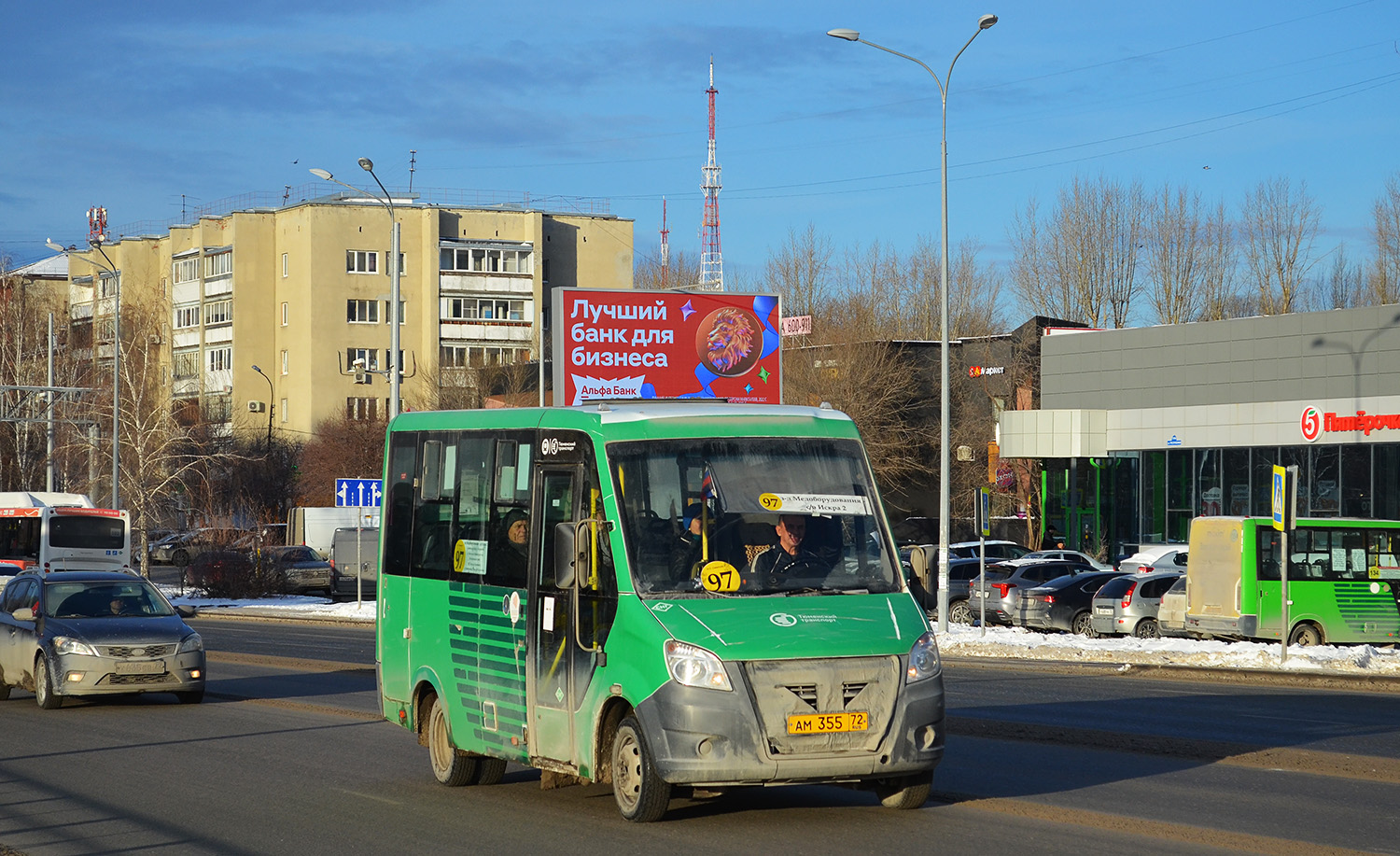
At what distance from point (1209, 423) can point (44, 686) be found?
38182 millimetres

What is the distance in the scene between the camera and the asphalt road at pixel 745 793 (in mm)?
8641

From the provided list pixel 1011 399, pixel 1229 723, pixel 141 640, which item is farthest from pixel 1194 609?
pixel 1011 399

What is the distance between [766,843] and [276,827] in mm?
3011

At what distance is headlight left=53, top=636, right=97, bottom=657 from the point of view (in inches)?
664

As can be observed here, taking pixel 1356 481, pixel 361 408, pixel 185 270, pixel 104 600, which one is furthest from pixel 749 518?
pixel 185 270

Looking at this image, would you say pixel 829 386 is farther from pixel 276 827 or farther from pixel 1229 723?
pixel 276 827

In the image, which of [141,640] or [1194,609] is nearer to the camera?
[141,640]

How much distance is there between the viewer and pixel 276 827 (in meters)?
9.36

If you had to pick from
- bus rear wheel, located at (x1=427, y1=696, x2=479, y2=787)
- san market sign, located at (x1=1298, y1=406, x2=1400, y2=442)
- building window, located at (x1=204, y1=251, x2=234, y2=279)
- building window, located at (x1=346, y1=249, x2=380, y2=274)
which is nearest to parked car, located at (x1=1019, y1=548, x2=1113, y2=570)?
san market sign, located at (x1=1298, y1=406, x2=1400, y2=442)

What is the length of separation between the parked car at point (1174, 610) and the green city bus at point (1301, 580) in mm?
490

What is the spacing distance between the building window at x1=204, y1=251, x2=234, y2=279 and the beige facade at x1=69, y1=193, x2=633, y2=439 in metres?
0.12

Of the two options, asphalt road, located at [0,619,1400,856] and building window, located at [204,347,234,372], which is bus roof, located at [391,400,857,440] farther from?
building window, located at [204,347,234,372]

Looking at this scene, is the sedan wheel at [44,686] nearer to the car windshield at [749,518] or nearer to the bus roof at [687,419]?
the bus roof at [687,419]

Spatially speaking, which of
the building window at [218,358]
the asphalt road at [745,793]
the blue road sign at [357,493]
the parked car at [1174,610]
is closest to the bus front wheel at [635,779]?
the asphalt road at [745,793]
